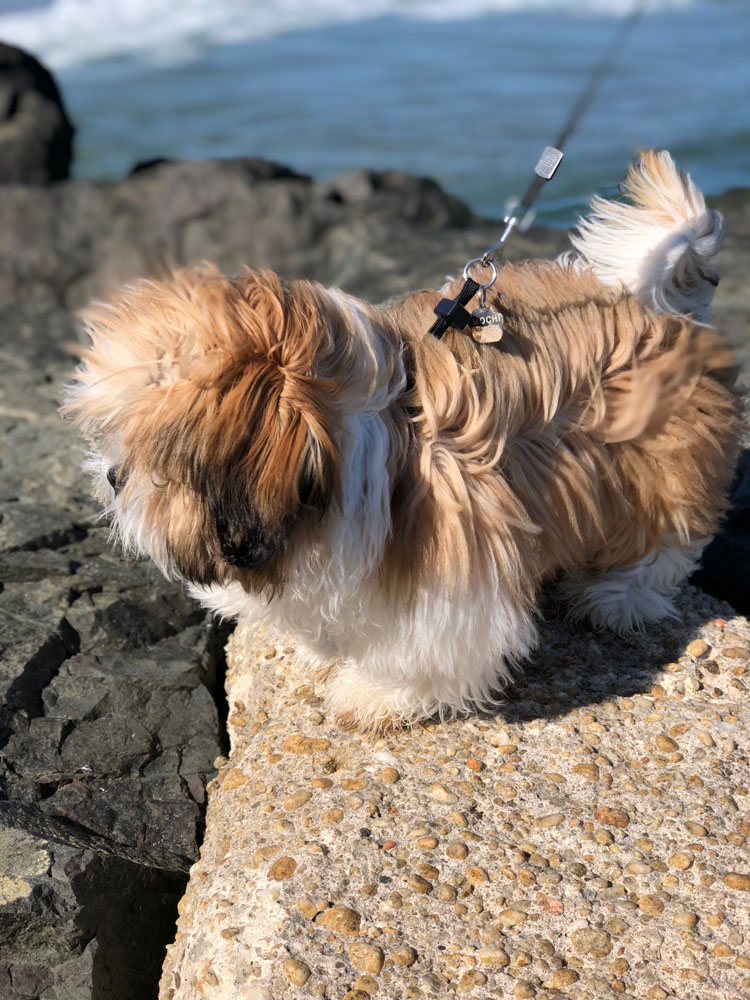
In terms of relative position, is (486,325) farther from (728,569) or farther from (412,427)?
(728,569)

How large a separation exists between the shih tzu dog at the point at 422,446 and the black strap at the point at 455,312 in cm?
5

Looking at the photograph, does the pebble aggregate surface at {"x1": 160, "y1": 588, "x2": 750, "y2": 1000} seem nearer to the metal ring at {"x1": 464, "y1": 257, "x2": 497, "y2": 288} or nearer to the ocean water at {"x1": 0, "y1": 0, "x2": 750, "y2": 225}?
the metal ring at {"x1": 464, "y1": 257, "x2": 497, "y2": 288}

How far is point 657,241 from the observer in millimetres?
3328

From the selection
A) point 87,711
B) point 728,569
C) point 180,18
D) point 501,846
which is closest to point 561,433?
point 501,846

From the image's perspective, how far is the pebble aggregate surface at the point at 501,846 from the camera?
253cm

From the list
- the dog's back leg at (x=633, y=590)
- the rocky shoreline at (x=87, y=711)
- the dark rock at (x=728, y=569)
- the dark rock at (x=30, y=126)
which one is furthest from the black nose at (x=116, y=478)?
the dark rock at (x=30, y=126)

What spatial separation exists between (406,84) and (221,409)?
2115 cm

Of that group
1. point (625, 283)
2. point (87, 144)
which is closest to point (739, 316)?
point (625, 283)

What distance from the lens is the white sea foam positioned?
26984 millimetres

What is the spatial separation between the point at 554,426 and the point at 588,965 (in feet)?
4.65

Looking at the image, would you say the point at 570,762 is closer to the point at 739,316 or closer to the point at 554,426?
the point at 554,426

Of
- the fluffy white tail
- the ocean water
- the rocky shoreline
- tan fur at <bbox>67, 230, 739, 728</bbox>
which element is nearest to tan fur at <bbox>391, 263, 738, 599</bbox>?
tan fur at <bbox>67, 230, 739, 728</bbox>

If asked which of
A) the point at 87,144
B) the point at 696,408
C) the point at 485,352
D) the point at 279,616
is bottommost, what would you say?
the point at 87,144

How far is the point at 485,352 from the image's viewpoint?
289 centimetres
